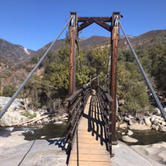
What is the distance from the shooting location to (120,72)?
14438 mm

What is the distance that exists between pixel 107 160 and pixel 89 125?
1.45m

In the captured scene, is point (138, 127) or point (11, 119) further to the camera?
point (138, 127)

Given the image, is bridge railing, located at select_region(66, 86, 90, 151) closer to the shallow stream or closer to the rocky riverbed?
the shallow stream

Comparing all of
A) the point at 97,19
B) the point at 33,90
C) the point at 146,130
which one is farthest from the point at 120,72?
the point at 97,19

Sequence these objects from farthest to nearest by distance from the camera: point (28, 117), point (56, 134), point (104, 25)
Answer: point (28, 117), point (56, 134), point (104, 25)

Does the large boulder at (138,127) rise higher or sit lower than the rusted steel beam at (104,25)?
lower

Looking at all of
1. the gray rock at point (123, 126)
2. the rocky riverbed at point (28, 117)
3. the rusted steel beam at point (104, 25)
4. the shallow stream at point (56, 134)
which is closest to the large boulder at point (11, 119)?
the rocky riverbed at point (28, 117)

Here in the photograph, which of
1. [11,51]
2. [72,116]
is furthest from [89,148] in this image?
[11,51]

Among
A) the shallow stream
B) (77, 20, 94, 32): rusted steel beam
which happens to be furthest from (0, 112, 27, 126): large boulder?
(77, 20, 94, 32): rusted steel beam

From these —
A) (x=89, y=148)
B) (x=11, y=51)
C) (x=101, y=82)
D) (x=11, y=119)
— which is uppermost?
(x=11, y=51)

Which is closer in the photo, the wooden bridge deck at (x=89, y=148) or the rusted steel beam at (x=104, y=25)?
the wooden bridge deck at (x=89, y=148)

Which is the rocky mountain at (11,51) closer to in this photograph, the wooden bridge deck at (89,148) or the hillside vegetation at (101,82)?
the hillside vegetation at (101,82)

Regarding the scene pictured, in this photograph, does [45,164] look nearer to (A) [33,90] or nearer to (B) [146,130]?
(B) [146,130]

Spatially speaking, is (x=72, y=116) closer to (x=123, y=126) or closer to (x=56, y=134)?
(x=56, y=134)
